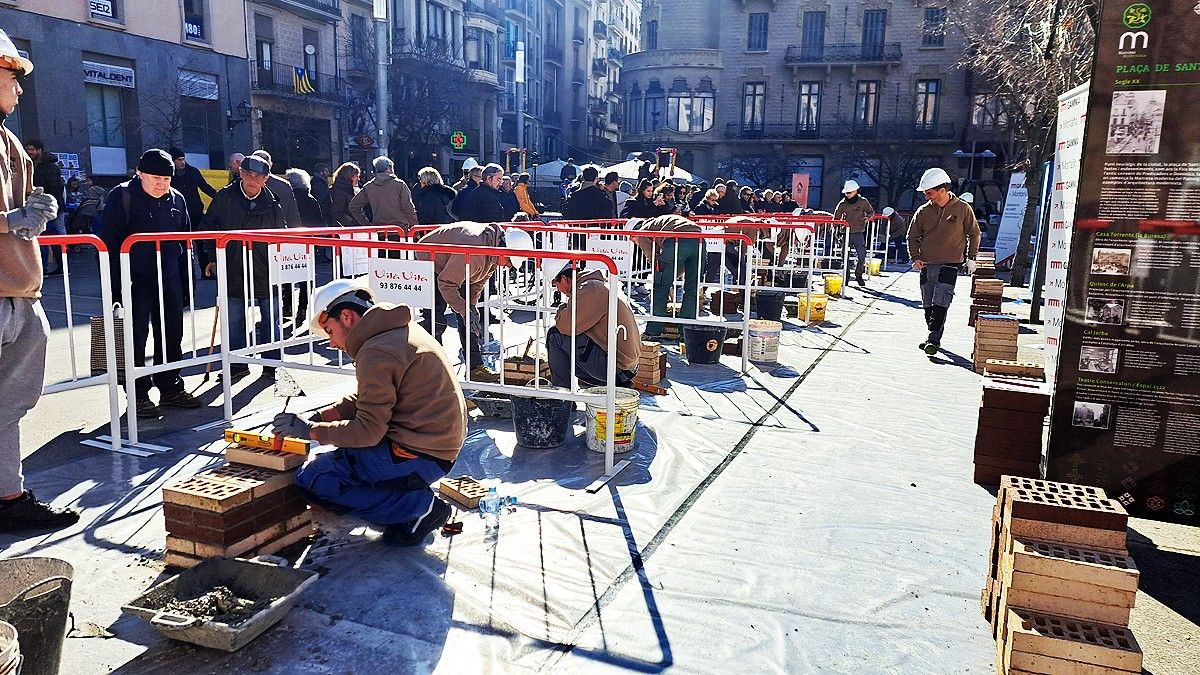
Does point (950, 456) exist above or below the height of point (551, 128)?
below

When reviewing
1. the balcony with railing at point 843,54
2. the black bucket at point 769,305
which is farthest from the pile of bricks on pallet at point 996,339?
the balcony with railing at point 843,54

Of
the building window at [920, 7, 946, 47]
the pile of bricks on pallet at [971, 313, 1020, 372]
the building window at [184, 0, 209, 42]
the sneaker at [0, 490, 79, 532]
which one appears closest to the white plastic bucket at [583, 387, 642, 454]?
the sneaker at [0, 490, 79, 532]

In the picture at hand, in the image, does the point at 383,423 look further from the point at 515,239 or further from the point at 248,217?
the point at 248,217

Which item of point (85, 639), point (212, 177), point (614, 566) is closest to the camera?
point (85, 639)

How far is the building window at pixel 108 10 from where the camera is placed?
25.0m

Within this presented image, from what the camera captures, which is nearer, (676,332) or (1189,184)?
(1189,184)

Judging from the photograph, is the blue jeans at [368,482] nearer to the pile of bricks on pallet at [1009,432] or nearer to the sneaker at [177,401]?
the sneaker at [177,401]

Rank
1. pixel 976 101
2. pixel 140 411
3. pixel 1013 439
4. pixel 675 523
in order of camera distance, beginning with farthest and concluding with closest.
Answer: pixel 976 101, pixel 140 411, pixel 1013 439, pixel 675 523

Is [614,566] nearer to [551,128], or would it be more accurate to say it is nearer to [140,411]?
[140,411]

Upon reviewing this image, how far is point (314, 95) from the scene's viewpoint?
35656 mm

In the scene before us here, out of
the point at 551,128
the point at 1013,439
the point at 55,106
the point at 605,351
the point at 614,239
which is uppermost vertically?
the point at 551,128

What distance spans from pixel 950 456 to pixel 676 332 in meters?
4.55

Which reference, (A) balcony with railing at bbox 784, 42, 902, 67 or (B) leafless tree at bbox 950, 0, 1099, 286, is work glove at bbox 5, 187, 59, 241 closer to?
(B) leafless tree at bbox 950, 0, 1099, 286

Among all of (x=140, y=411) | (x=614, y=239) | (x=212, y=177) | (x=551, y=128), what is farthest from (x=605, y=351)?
(x=551, y=128)
